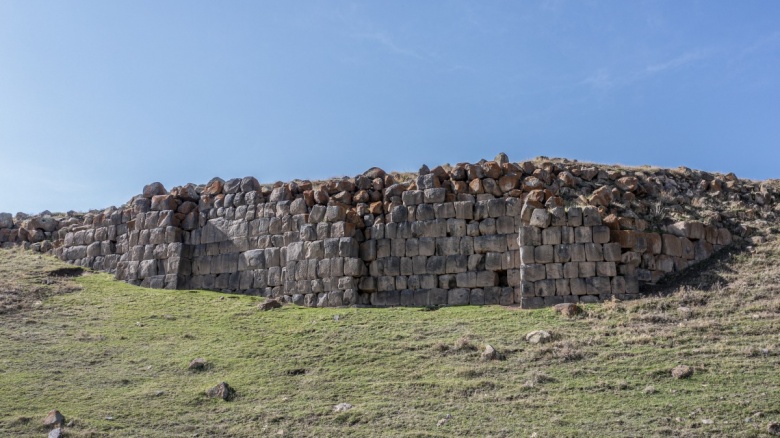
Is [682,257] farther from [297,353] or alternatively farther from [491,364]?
[297,353]

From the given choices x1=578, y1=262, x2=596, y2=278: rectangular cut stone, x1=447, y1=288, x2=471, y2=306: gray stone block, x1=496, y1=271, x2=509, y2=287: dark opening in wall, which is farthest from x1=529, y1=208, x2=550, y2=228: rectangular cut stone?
x1=447, y1=288, x2=471, y2=306: gray stone block

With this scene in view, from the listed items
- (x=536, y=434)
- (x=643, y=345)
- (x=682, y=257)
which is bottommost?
(x=536, y=434)

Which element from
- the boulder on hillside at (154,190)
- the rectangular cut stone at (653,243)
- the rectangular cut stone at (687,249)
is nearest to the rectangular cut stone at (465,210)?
the rectangular cut stone at (653,243)

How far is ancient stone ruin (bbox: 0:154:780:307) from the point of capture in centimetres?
2016

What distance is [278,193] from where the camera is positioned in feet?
78.6

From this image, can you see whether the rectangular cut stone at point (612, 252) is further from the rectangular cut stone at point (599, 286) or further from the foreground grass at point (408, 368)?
the foreground grass at point (408, 368)

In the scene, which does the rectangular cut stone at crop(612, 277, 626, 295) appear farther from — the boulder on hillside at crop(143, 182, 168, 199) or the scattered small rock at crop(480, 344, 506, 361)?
the boulder on hillside at crop(143, 182, 168, 199)

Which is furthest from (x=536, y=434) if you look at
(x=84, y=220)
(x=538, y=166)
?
(x=84, y=220)

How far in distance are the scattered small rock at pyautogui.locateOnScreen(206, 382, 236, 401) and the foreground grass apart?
0.51 ft

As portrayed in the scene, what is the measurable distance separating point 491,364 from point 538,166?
8.24 m

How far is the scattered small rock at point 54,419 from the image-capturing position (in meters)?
13.6

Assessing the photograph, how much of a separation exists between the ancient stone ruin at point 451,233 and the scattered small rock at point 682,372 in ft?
17.1

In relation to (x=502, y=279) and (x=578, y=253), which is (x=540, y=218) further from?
(x=502, y=279)

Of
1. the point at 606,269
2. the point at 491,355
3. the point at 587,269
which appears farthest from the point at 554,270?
the point at 491,355
